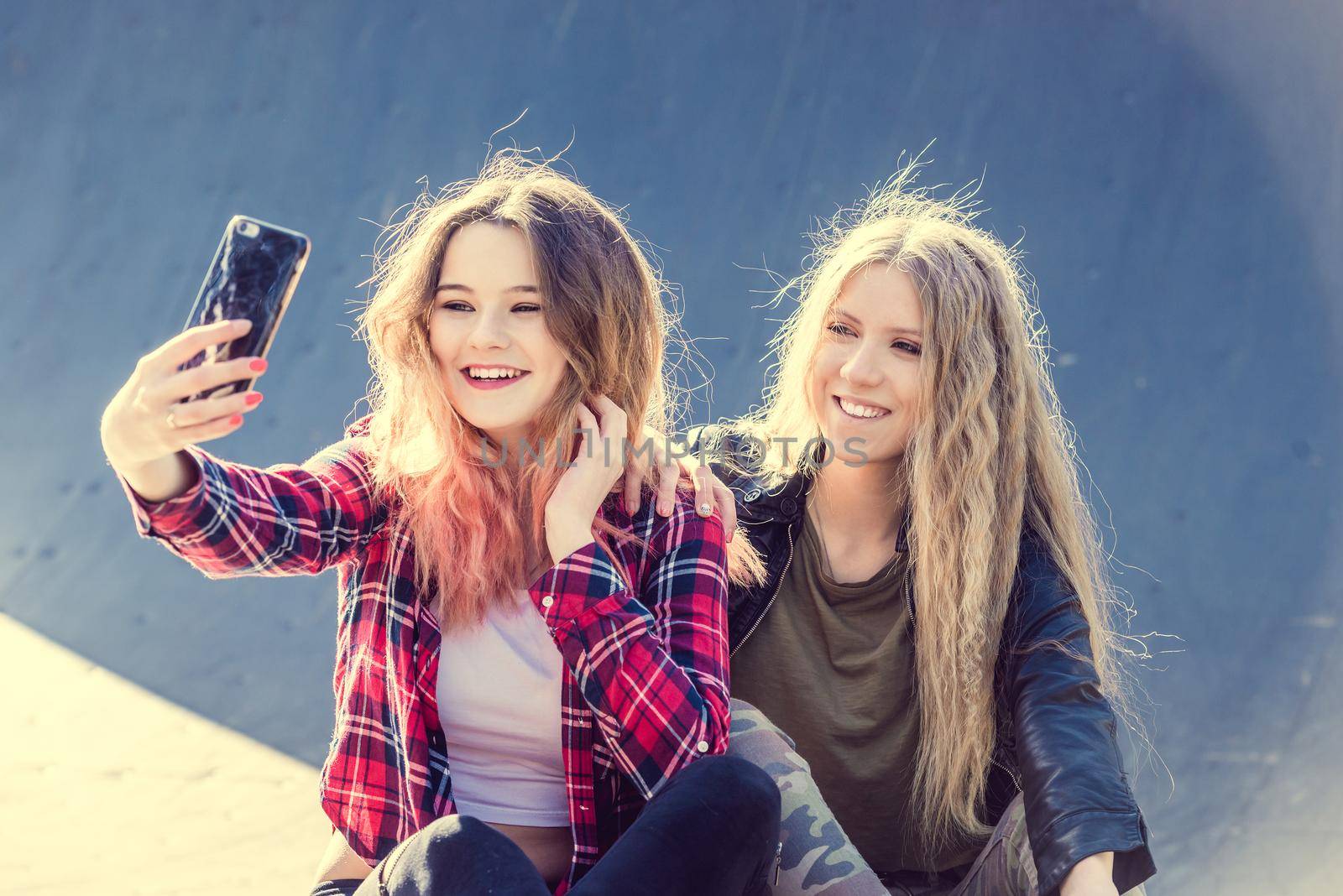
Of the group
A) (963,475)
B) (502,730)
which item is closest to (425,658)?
(502,730)

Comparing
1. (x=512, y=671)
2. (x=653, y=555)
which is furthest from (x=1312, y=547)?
(x=512, y=671)

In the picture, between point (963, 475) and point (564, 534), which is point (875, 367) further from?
point (564, 534)

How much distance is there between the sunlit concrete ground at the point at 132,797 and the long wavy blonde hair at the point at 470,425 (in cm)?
105

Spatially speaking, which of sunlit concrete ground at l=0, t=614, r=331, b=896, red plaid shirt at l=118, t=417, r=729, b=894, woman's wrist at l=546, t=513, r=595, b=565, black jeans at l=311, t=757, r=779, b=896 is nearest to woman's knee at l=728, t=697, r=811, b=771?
red plaid shirt at l=118, t=417, r=729, b=894

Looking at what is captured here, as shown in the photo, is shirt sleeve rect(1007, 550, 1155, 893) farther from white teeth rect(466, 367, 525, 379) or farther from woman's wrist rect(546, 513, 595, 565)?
white teeth rect(466, 367, 525, 379)

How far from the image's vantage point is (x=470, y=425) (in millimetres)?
1612

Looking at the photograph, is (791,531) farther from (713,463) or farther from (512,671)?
(512,671)

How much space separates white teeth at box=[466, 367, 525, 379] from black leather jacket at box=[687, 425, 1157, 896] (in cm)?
61

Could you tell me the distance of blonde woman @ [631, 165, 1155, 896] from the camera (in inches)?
72.3

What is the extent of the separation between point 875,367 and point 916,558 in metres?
0.34

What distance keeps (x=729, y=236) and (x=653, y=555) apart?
94.6 inches

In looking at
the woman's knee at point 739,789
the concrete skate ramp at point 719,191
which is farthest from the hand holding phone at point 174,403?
the concrete skate ramp at point 719,191

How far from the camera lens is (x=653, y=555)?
162 centimetres

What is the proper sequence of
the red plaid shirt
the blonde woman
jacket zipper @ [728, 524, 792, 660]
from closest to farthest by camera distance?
1. the red plaid shirt
2. the blonde woman
3. jacket zipper @ [728, 524, 792, 660]
